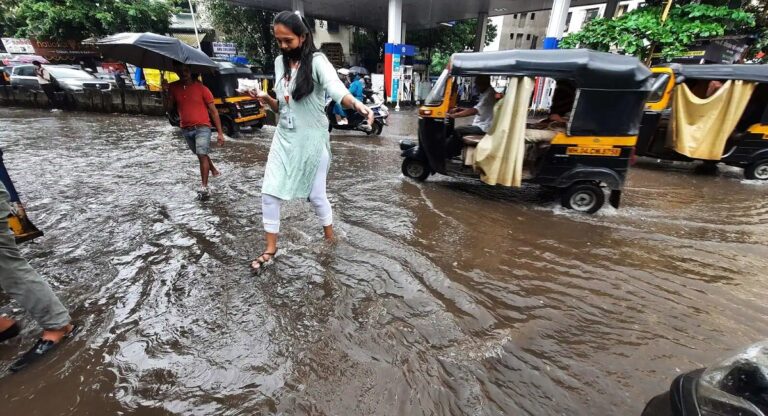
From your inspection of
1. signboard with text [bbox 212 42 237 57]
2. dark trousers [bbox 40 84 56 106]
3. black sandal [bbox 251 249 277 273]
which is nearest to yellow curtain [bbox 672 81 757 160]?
black sandal [bbox 251 249 277 273]

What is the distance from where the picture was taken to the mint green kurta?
9.35ft

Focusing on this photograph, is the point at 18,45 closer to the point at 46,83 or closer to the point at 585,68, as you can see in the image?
the point at 46,83

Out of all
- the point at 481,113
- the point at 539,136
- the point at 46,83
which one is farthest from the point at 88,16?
the point at 539,136

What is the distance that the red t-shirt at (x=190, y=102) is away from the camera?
15.5 ft

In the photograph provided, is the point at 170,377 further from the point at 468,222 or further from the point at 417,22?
the point at 417,22

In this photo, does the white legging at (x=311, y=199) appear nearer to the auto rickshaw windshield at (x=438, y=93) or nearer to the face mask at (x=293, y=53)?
the face mask at (x=293, y=53)

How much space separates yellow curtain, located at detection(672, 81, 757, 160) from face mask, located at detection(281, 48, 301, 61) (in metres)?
7.26

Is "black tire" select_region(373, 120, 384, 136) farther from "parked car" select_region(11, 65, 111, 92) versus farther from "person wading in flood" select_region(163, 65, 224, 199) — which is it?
"parked car" select_region(11, 65, 111, 92)

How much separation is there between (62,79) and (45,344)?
18446 mm

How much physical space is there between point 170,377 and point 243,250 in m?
1.62

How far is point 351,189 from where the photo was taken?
18.5 feet

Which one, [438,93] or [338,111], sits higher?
[438,93]

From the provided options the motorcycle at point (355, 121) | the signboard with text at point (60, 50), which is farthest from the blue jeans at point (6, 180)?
the signboard with text at point (60, 50)

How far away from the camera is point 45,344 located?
2.20 m
